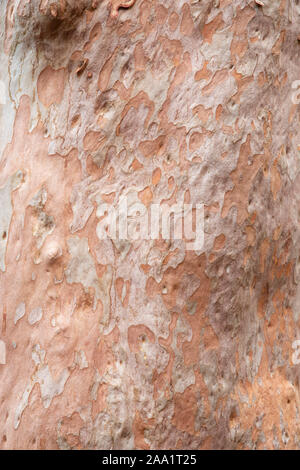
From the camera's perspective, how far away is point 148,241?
1.29m

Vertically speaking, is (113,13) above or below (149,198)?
above

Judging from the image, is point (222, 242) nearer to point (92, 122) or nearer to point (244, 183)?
point (244, 183)

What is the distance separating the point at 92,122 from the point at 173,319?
1.62 ft

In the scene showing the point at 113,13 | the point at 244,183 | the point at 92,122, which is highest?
the point at 113,13

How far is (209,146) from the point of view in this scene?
132cm

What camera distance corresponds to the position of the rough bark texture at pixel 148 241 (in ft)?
4.16

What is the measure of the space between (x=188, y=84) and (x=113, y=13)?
0.25 metres

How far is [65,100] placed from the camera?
54.4 inches

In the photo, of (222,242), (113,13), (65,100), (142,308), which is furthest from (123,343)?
(113,13)

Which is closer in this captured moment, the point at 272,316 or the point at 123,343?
the point at 123,343

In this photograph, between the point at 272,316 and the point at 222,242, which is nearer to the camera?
the point at 222,242

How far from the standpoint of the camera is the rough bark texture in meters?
1.27
